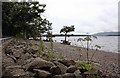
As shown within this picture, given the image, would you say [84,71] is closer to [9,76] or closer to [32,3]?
[9,76]

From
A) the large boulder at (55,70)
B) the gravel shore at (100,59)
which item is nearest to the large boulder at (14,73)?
the large boulder at (55,70)

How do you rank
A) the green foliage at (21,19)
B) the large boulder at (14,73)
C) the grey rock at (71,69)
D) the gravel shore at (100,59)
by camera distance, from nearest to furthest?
the large boulder at (14,73) → the grey rock at (71,69) → the gravel shore at (100,59) → the green foliage at (21,19)

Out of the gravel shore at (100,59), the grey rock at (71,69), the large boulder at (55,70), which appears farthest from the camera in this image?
the gravel shore at (100,59)

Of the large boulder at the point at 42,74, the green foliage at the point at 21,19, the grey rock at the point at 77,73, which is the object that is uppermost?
the green foliage at the point at 21,19

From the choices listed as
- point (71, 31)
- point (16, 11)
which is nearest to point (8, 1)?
point (16, 11)

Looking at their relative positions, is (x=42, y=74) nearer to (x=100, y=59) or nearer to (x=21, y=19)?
(x=100, y=59)

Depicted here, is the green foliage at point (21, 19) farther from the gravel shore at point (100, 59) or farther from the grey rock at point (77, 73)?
the grey rock at point (77, 73)

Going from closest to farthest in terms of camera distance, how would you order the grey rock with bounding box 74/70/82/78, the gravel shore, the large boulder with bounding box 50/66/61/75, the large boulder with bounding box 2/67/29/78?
1. the large boulder with bounding box 2/67/29/78
2. the grey rock with bounding box 74/70/82/78
3. the large boulder with bounding box 50/66/61/75
4. the gravel shore

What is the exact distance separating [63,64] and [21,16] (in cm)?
3126

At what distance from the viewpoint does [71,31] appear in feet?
177

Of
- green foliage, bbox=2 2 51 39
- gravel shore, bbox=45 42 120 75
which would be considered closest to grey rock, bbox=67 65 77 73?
gravel shore, bbox=45 42 120 75

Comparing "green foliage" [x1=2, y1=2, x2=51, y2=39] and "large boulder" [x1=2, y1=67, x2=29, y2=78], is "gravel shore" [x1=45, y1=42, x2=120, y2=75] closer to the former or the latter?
"large boulder" [x1=2, y1=67, x2=29, y2=78]

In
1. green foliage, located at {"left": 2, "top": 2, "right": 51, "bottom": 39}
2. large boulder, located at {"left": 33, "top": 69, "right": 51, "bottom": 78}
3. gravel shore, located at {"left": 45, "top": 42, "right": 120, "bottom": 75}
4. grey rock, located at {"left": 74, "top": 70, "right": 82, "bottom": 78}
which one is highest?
green foliage, located at {"left": 2, "top": 2, "right": 51, "bottom": 39}

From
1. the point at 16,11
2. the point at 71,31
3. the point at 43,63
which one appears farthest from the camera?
the point at 71,31
